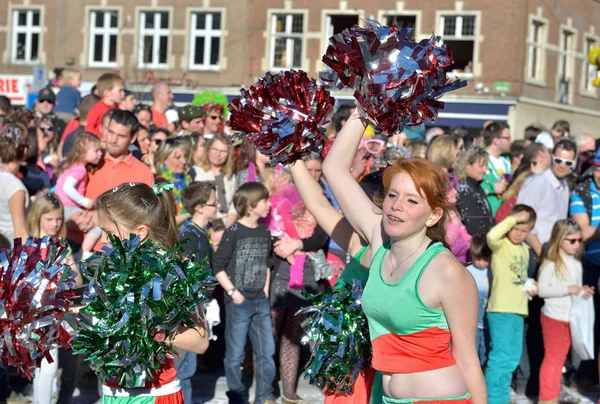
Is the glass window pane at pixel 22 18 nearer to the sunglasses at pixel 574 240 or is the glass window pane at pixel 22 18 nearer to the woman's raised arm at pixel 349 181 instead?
the sunglasses at pixel 574 240

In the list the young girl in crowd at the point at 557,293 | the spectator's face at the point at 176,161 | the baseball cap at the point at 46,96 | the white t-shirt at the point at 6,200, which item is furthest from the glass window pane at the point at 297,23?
the white t-shirt at the point at 6,200

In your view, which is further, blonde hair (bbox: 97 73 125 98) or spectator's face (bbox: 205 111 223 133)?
spectator's face (bbox: 205 111 223 133)

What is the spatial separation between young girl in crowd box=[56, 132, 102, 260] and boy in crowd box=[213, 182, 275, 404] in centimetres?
94

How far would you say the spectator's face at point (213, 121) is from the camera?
31.4 ft

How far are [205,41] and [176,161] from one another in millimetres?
20941

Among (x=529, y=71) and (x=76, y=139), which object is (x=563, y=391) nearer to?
(x=76, y=139)

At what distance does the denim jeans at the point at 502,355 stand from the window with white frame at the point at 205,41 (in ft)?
70.6

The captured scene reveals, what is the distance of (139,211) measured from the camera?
4.06 metres

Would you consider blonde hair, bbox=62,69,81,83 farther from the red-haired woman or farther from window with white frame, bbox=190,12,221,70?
window with white frame, bbox=190,12,221,70

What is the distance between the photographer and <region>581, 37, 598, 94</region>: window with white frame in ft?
95.3

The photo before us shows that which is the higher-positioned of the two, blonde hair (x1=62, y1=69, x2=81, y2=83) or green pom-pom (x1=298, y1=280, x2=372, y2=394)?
blonde hair (x1=62, y1=69, x2=81, y2=83)

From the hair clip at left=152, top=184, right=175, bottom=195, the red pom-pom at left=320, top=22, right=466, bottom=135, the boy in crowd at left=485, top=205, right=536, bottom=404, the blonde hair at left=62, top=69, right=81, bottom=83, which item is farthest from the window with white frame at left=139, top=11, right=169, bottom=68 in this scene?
the red pom-pom at left=320, top=22, right=466, bottom=135

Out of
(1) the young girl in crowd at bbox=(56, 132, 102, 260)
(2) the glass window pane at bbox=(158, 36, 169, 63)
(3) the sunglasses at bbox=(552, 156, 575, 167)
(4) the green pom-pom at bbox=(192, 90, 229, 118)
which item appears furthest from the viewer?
(2) the glass window pane at bbox=(158, 36, 169, 63)

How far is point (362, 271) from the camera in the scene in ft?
14.3
